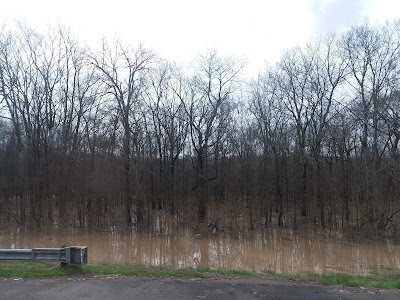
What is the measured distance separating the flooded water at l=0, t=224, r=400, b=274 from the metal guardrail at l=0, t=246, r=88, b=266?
366 cm

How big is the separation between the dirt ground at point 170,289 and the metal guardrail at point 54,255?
2.34 ft

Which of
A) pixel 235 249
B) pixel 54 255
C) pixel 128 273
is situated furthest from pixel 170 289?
pixel 235 249

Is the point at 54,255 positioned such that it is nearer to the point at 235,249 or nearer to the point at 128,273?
the point at 128,273

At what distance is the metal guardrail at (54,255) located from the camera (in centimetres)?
870

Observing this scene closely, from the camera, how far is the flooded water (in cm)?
1336

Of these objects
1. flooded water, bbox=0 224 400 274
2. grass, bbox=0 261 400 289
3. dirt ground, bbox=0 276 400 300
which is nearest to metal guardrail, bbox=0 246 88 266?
grass, bbox=0 261 400 289

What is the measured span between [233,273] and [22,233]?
15.6 m

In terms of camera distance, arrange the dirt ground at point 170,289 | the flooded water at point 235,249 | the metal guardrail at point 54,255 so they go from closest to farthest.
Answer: the dirt ground at point 170,289 → the metal guardrail at point 54,255 → the flooded water at point 235,249

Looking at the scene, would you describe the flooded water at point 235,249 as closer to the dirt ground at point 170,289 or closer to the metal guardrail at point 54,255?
the metal guardrail at point 54,255

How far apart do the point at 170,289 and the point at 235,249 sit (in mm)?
9914

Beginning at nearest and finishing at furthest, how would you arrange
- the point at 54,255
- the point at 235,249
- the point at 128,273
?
1. the point at 128,273
2. the point at 54,255
3. the point at 235,249

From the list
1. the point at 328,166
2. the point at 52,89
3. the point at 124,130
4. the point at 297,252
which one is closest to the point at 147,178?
the point at 124,130

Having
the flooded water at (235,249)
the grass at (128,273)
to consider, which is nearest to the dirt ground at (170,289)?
the grass at (128,273)

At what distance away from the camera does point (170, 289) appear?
286 inches
